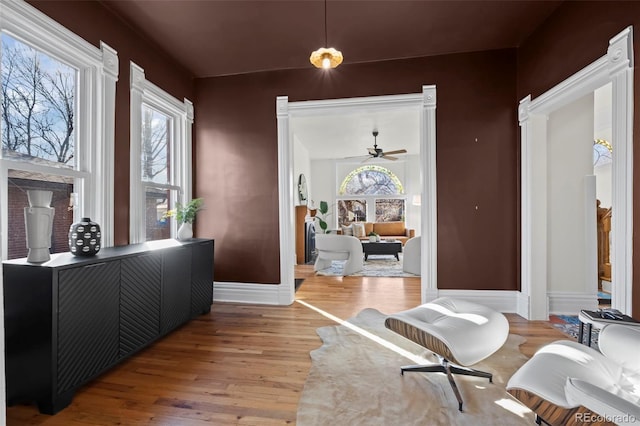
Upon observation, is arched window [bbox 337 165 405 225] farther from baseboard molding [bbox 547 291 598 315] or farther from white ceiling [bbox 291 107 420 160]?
baseboard molding [bbox 547 291 598 315]

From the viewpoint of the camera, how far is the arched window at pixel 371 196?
9.14 m

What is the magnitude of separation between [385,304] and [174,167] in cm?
297

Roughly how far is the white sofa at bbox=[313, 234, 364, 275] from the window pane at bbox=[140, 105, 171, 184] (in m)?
2.96

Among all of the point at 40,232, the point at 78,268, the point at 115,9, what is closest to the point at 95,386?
the point at 78,268

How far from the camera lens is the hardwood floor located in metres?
1.67

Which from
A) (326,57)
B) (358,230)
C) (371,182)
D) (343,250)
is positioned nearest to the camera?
(326,57)

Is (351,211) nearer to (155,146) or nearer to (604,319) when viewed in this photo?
(155,146)

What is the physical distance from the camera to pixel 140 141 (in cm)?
295

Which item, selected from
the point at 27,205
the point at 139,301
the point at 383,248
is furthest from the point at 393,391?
the point at 383,248

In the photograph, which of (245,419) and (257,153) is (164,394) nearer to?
(245,419)

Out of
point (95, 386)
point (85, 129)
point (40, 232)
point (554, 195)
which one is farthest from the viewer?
point (554, 195)

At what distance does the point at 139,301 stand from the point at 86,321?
444 mm

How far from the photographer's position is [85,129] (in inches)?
96.7

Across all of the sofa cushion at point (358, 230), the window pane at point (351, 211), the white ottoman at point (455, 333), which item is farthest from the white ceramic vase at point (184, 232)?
the window pane at point (351, 211)
